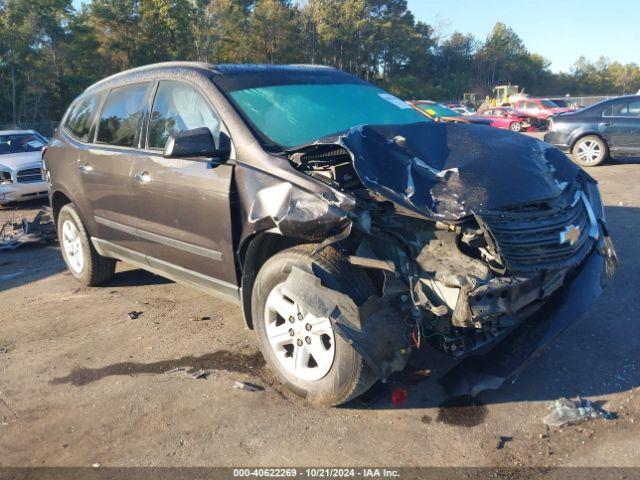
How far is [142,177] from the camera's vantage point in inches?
166

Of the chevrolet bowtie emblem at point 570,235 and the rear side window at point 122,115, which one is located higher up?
the rear side window at point 122,115

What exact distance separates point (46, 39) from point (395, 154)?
140ft

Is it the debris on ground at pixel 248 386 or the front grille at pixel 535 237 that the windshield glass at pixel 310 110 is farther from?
the debris on ground at pixel 248 386

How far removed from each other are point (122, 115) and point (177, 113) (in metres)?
0.85

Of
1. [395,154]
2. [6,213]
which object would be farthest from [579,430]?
[6,213]

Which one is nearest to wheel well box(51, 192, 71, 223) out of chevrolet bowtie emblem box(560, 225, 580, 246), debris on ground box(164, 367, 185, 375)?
debris on ground box(164, 367, 185, 375)

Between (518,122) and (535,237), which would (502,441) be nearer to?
(535,237)

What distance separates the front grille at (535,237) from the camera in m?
2.79

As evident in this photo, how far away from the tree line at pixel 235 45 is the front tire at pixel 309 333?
3572cm

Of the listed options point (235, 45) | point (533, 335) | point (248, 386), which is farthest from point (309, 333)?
point (235, 45)

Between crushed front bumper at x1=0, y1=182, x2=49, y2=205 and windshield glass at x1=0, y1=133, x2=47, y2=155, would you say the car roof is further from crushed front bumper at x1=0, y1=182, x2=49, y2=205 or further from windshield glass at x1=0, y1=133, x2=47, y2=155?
windshield glass at x1=0, y1=133, x2=47, y2=155

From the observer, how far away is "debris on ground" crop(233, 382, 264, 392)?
344 cm

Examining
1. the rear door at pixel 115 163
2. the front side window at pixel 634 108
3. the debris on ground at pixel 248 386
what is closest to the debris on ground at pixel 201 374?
the debris on ground at pixel 248 386

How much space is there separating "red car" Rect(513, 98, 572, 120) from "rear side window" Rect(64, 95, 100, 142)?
26483mm
